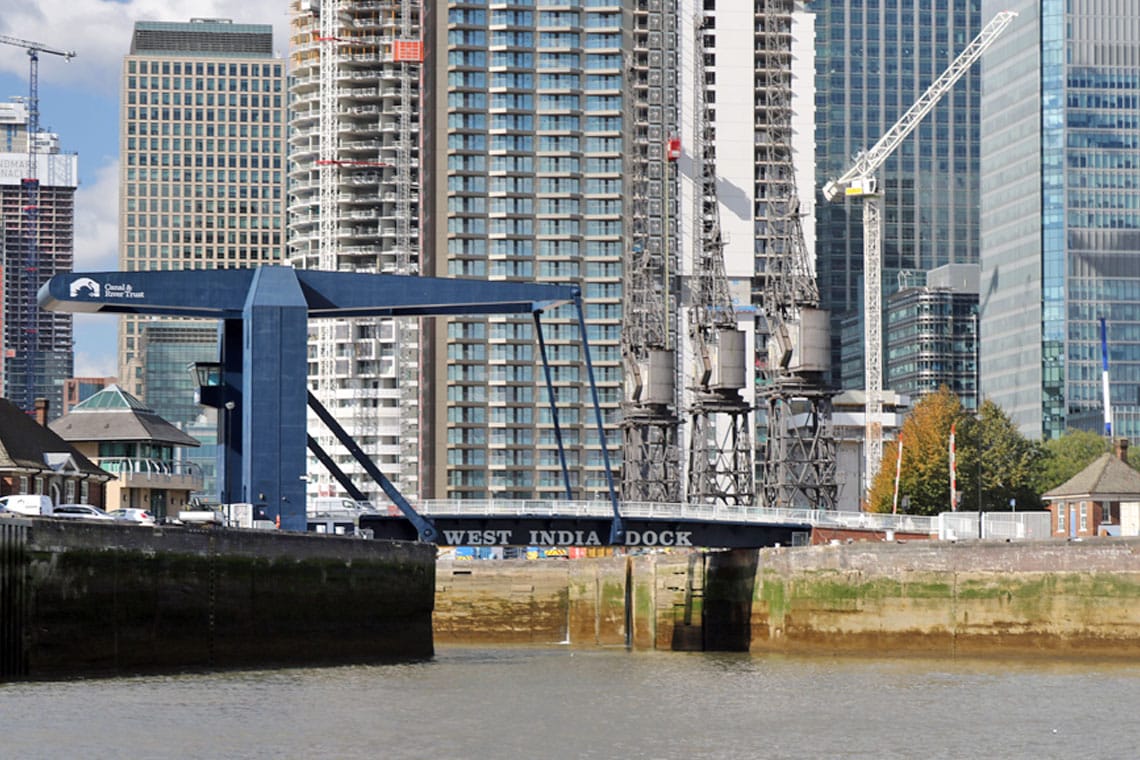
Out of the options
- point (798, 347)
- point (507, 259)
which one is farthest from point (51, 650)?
point (507, 259)

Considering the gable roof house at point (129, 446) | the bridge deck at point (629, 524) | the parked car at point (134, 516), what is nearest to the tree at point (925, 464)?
the bridge deck at point (629, 524)

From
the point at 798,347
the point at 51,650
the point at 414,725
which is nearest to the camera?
the point at 414,725

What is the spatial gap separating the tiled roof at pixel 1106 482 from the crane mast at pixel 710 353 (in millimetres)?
31499

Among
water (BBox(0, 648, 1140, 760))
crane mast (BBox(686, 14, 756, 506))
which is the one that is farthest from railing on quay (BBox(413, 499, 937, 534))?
crane mast (BBox(686, 14, 756, 506))

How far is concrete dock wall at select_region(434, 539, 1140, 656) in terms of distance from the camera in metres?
Result: 76.9

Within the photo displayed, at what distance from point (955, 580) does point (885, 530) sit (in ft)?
73.2

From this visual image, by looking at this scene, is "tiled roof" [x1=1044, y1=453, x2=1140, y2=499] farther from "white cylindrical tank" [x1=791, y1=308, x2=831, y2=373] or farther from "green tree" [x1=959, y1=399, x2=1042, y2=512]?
"green tree" [x1=959, y1=399, x2=1042, y2=512]

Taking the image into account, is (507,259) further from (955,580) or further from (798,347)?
(955,580)

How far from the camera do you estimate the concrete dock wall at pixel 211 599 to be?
61000 millimetres

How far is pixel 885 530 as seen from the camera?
102125mm

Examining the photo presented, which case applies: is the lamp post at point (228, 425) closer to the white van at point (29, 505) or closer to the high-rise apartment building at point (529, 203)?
the white van at point (29, 505)

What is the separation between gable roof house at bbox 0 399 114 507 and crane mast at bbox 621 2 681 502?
184 feet

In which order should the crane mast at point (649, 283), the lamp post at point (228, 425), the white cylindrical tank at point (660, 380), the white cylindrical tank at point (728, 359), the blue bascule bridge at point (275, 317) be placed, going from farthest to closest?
1. the crane mast at point (649, 283)
2. the white cylindrical tank at point (660, 380)
3. the white cylindrical tank at point (728, 359)
4. the lamp post at point (228, 425)
5. the blue bascule bridge at point (275, 317)

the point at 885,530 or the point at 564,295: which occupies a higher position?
the point at 564,295
